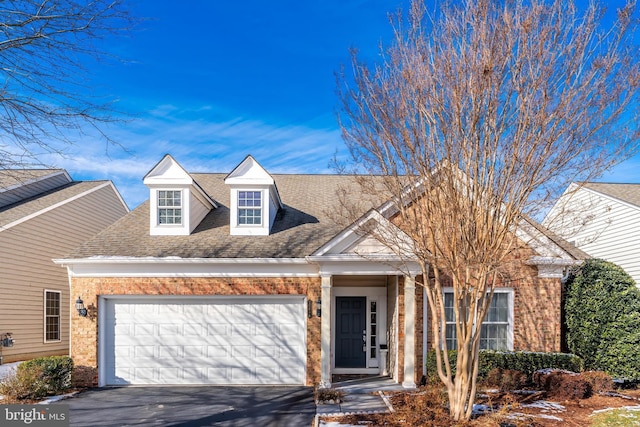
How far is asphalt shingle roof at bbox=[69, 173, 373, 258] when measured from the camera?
36.2ft

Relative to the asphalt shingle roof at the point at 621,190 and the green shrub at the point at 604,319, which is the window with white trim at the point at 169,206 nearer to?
the green shrub at the point at 604,319

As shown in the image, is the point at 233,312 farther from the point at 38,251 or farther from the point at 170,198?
the point at 38,251

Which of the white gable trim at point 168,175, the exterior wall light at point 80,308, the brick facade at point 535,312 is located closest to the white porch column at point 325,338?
the brick facade at point 535,312

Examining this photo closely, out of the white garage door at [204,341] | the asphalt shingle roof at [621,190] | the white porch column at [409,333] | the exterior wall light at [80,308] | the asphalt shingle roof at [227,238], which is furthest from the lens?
the asphalt shingle roof at [621,190]

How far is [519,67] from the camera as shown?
652 centimetres

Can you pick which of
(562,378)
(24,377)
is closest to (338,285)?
(562,378)

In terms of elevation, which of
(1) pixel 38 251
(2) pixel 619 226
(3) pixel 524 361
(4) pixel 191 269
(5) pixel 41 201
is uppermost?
(5) pixel 41 201

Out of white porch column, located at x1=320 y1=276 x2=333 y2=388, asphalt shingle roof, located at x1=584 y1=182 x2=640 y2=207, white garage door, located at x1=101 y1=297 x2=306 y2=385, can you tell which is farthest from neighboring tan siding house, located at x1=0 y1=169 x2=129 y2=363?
asphalt shingle roof, located at x1=584 y1=182 x2=640 y2=207

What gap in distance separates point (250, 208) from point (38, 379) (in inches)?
250

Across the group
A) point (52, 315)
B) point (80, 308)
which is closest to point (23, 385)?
point (80, 308)

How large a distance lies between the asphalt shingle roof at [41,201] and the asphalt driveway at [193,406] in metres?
6.85

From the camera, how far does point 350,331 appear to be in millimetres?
12133

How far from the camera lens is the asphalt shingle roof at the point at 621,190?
54.2 feet

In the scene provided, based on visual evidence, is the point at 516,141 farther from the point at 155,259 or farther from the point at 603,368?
the point at 155,259
